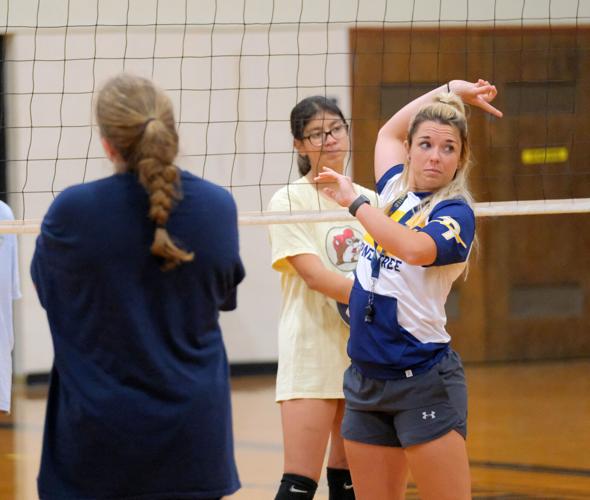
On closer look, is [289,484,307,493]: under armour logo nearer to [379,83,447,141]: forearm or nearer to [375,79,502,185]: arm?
[375,79,502,185]: arm

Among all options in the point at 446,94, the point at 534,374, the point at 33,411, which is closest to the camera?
the point at 446,94

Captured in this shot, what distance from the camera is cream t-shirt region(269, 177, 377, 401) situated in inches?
133

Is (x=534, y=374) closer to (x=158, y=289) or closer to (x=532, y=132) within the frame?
(x=532, y=132)

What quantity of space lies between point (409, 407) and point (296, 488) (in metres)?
0.75

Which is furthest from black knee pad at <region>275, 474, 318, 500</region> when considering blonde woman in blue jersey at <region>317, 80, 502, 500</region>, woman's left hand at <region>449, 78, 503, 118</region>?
woman's left hand at <region>449, 78, 503, 118</region>

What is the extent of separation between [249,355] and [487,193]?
6.53ft

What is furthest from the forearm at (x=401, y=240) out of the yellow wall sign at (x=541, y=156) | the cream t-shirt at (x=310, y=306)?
the yellow wall sign at (x=541, y=156)

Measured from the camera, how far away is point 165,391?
6.48ft

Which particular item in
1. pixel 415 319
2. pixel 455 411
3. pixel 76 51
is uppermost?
pixel 76 51

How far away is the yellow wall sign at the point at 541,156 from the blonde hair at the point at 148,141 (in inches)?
236

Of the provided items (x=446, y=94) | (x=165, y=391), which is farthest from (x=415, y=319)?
(x=165, y=391)

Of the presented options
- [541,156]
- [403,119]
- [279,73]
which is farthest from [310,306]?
[541,156]

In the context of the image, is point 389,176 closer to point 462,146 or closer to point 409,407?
point 462,146

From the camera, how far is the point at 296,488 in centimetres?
332
